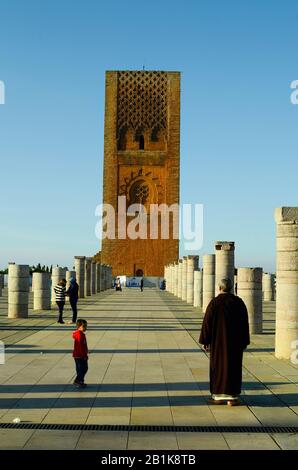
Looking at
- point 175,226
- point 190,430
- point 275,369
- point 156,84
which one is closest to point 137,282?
point 175,226

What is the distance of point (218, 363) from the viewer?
23.9 ft

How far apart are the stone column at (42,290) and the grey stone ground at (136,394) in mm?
7914

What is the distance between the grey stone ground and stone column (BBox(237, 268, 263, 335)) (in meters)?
1.75

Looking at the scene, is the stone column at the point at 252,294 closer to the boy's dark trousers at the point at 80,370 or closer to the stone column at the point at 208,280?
the stone column at the point at 208,280

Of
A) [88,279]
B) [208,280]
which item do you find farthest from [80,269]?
[208,280]

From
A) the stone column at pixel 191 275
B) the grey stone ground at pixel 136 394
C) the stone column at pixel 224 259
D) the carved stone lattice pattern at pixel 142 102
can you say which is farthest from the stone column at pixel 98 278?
the grey stone ground at pixel 136 394

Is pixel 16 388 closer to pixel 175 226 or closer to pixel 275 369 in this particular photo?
pixel 275 369

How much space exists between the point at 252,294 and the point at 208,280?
19.6 feet

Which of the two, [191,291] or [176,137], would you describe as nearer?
[191,291]

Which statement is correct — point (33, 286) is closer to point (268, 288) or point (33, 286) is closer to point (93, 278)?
point (268, 288)

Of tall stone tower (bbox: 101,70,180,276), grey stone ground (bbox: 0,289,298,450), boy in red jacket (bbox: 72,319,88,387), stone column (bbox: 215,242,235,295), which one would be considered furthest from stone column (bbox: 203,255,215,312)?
tall stone tower (bbox: 101,70,180,276)

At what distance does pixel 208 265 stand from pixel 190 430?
15578mm
